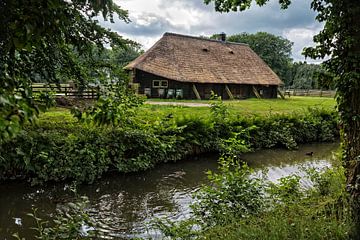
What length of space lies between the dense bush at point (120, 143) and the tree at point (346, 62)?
4.34m

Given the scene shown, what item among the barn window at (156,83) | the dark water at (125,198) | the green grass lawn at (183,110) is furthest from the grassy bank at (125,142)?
the barn window at (156,83)

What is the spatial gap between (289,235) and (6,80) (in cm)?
279

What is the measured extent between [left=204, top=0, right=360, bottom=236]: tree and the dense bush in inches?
171

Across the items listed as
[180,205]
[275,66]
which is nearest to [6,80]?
[180,205]

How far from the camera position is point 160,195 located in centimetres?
720

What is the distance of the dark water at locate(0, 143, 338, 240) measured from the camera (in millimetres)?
5523

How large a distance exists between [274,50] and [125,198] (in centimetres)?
4795

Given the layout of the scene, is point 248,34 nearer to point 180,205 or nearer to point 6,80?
point 180,205

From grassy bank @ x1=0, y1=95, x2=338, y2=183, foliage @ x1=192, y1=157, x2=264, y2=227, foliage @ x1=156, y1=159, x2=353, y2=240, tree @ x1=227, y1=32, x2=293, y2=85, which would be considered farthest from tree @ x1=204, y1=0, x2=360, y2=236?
tree @ x1=227, y1=32, x2=293, y2=85

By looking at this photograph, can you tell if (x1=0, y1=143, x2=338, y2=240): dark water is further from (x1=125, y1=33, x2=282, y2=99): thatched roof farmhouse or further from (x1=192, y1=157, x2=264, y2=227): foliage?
(x1=125, y1=33, x2=282, y2=99): thatched roof farmhouse

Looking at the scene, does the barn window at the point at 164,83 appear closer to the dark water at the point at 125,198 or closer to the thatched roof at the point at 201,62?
the thatched roof at the point at 201,62

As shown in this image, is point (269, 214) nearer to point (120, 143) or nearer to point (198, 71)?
point (120, 143)

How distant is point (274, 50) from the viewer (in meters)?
50.3

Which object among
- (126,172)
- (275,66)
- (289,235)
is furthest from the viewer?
(275,66)
